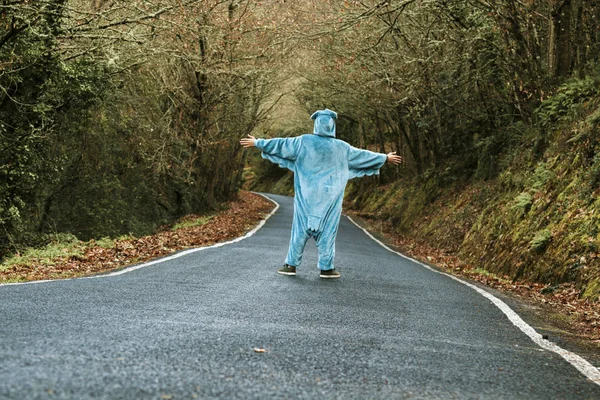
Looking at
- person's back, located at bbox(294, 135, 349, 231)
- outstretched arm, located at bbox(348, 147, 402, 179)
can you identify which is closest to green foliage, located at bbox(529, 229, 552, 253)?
outstretched arm, located at bbox(348, 147, 402, 179)

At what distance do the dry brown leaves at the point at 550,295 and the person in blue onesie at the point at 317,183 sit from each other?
2.99 m

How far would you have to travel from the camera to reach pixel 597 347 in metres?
6.42

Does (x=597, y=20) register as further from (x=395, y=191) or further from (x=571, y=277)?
(x=395, y=191)

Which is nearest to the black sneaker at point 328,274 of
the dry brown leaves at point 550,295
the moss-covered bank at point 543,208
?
the dry brown leaves at point 550,295

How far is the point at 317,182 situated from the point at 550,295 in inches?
158

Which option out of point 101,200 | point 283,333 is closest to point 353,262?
point 283,333

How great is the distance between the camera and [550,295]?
10.4 m

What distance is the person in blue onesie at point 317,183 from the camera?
31.2ft

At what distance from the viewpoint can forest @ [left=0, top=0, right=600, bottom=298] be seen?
44.4 ft

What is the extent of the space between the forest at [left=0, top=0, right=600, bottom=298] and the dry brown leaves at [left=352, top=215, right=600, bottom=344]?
304 millimetres

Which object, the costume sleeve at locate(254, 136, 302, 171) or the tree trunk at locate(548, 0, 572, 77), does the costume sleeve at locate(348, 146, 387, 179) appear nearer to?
the costume sleeve at locate(254, 136, 302, 171)

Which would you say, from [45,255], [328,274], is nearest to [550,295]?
[328,274]

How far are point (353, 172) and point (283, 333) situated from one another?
4936mm

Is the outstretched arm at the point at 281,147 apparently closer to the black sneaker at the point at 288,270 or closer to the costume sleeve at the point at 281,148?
the costume sleeve at the point at 281,148
